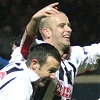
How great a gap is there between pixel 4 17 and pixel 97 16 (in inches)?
35.2

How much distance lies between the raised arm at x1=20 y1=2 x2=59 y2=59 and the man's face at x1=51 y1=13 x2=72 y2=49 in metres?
0.15

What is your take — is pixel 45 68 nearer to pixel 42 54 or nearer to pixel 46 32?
pixel 42 54

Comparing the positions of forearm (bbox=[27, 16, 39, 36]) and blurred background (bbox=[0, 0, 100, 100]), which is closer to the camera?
forearm (bbox=[27, 16, 39, 36])

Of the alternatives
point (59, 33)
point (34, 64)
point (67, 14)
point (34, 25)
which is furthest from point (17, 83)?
point (67, 14)

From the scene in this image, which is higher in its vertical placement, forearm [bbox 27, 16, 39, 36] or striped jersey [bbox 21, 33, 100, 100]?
forearm [bbox 27, 16, 39, 36]

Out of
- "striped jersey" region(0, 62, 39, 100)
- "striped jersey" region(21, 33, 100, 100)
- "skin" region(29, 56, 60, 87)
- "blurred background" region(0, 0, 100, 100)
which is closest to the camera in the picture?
"striped jersey" region(0, 62, 39, 100)

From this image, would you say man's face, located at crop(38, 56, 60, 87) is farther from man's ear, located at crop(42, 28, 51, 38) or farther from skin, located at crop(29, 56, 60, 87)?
man's ear, located at crop(42, 28, 51, 38)

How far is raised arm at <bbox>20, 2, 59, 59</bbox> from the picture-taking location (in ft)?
9.16

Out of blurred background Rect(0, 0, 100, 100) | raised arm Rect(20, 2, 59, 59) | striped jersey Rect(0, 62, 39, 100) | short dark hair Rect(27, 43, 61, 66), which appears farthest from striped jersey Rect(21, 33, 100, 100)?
blurred background Rect(0, 0, 100, 100)

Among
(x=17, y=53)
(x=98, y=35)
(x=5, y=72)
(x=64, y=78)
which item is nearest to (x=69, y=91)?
(x=64, y=78)

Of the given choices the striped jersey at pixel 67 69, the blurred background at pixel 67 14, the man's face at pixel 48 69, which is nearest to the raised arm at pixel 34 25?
the striped jersey at pixel 67 69

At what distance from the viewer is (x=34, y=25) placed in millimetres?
2867

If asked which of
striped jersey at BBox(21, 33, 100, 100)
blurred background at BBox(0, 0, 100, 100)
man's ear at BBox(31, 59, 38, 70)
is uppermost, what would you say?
man's ear at BBox(31, 59, 38, 70)

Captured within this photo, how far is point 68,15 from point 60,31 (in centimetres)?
220
